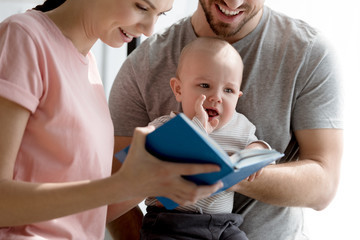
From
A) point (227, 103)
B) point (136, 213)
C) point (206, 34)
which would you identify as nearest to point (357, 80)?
point (206, 34)

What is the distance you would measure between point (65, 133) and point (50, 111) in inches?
2.8

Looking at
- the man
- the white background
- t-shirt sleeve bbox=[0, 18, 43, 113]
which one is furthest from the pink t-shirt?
the white background

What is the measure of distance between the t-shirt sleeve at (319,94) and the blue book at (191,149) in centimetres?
78

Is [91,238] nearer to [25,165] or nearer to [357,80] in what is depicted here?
[25,165]

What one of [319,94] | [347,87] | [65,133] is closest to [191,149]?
[65,133]

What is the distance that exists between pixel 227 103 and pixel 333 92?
1.58ft

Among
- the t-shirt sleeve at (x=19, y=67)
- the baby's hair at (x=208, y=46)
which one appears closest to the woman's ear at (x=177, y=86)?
the baby's hair at (x=208, y=46)

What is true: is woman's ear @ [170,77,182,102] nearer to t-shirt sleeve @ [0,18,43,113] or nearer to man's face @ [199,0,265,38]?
man's face @ [199,0,265,38]

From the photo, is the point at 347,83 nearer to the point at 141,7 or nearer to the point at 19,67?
the point at 141,7

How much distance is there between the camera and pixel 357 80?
2406mm

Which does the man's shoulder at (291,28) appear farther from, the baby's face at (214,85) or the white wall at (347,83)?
the white wall at (347,83)

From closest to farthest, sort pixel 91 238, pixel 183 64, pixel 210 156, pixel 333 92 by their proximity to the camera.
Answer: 1. pixel 210 156
2. pixel 91 238
3. pixel 183 64
4. pixel 333 92

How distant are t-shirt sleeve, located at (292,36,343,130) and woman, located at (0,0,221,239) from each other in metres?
0.71

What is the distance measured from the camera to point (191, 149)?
Answer: 98cm
